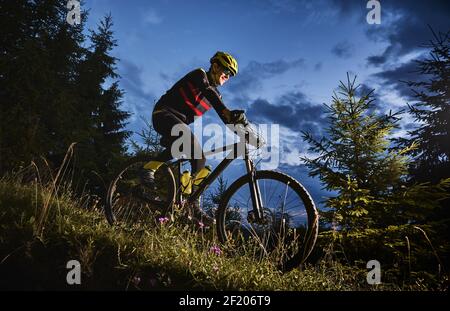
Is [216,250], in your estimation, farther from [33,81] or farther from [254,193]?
[33,81]

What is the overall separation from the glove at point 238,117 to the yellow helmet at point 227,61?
96 cm

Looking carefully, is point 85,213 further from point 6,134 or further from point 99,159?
point 99,159

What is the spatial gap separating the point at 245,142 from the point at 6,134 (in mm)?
12504

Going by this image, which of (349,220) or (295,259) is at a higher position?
(349,220)

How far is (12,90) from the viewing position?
50.0ft

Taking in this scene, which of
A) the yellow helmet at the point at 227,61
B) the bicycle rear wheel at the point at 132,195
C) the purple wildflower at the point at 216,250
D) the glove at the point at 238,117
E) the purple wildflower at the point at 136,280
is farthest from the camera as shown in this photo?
the bicycle rear wheel at the point at 132,195

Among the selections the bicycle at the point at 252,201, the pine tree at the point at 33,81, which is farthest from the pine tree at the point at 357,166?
the pine tree at the point at 33,81

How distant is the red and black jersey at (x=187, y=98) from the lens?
17.3 ft

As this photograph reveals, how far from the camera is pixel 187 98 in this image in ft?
18.2

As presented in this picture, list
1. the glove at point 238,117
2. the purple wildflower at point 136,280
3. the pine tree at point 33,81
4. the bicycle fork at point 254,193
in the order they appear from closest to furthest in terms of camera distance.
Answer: the purple wildflower at point 136,280 < the bicycle fork at point 254,193 < the glove at point 238,117 < the pine tree at point 33,81

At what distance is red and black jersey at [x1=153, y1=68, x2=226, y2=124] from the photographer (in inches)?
208

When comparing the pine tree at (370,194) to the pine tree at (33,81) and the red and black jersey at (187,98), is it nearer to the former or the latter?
the red and black jersey at (187,98)
